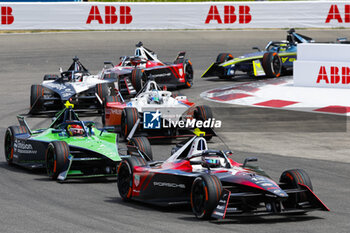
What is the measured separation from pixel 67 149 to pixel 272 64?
50.6 ft

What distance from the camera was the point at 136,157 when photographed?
11.6 metres

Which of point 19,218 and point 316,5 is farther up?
point 316,5

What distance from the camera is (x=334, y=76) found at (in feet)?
74.3

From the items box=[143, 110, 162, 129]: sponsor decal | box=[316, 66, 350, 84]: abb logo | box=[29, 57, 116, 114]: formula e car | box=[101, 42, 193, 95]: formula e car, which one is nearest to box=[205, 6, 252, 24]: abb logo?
box=[101, 42, 193, 95]: formula e car

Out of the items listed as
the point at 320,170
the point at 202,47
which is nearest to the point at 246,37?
the point at 202,47

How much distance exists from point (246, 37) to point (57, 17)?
9.12 metres

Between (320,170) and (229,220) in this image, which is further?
(320,170)

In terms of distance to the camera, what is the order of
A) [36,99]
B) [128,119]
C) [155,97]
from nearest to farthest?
[128,119], [155,97], [36,99]

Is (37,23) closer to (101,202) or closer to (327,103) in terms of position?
(327,103)

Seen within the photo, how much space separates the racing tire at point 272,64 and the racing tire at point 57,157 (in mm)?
15148

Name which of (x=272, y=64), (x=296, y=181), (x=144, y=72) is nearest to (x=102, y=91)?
(x=144, y=72)

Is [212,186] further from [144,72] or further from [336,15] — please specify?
[336,15]

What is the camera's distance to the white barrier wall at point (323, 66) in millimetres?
22438

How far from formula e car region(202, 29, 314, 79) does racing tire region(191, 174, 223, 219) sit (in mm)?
17635
